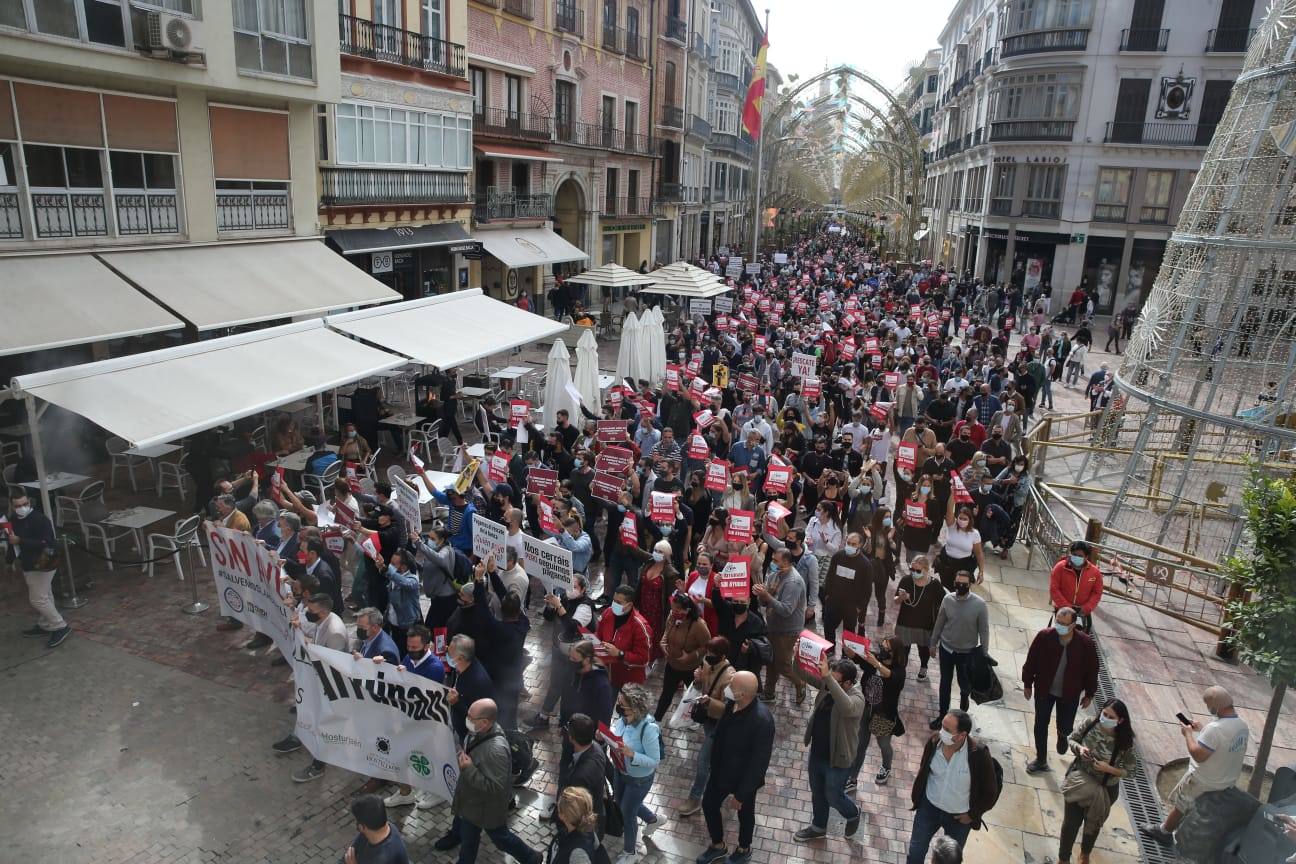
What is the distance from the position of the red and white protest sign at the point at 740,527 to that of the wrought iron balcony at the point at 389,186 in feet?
54.8

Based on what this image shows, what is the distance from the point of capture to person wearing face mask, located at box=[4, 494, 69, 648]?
9.35 meters

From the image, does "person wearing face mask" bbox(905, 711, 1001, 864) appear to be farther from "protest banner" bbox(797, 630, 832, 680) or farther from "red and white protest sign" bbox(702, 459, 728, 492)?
"red and white protest sign" bbox(702, 459, 728, 492)

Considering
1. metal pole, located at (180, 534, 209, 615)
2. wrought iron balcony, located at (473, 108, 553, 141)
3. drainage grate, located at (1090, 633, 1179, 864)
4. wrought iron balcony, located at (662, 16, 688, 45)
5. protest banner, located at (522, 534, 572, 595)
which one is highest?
wrought iron balcony, located at (662, 16, 688, 45)

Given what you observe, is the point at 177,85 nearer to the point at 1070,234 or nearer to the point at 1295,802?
the point at 1295,802

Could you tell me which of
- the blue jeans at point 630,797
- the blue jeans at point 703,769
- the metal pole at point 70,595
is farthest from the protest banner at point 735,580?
the metal pole at point 70,595

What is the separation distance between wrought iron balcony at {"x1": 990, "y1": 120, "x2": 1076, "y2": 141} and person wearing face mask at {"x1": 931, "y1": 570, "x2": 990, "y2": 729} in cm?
3795

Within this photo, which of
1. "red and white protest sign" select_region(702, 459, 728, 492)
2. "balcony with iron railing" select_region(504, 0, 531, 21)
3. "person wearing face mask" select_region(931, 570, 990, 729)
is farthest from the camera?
"balcony with iron railing" select_region(504, 0, 531, 21)

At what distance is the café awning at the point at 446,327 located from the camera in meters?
15.7

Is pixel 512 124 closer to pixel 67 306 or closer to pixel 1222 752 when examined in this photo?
pixel 67 306

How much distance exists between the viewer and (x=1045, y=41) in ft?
130

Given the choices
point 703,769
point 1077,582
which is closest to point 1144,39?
point 1077,582

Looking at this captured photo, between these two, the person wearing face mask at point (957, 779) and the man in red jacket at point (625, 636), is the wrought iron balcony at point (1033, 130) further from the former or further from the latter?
the person wearing face mask at point (957, 779)

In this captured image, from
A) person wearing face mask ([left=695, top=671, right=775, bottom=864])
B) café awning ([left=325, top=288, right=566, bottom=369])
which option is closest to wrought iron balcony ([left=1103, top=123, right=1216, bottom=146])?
café awning ([left=325, top=288, right=566, bottom=369])

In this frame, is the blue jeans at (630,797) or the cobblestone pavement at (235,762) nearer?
the blue jeans at (630,797)
